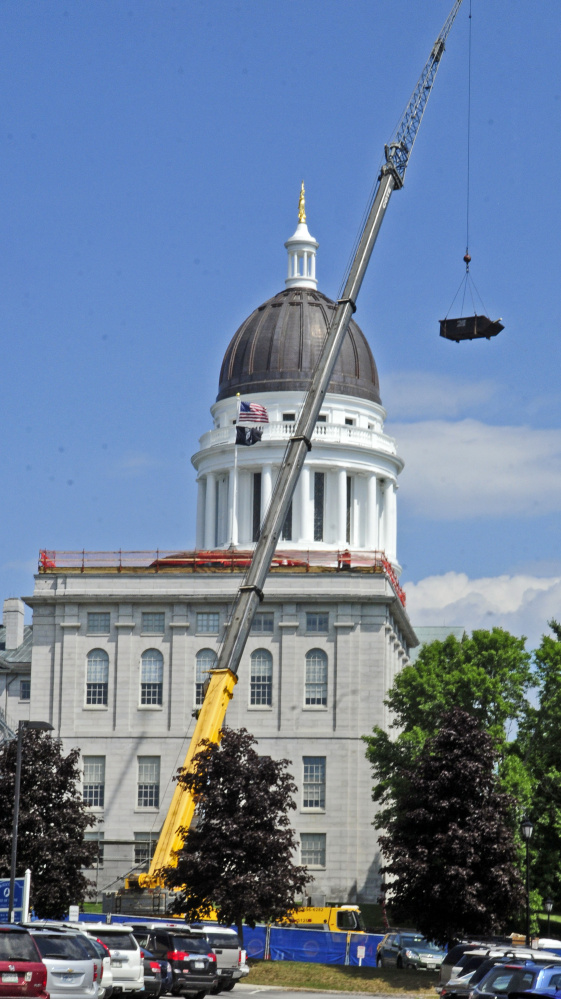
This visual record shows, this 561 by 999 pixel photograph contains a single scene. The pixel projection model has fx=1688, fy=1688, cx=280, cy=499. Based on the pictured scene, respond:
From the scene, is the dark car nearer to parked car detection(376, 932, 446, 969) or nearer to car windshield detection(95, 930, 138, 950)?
car windshield detection(95, 930, 138, 950)

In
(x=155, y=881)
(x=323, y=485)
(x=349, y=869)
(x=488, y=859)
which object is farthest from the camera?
(x=323, y=485)

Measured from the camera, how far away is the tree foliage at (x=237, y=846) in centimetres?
5150

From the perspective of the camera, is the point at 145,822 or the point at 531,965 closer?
the point at 531,965

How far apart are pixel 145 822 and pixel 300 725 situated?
8.68 m

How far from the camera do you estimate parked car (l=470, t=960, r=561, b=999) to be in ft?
95.5

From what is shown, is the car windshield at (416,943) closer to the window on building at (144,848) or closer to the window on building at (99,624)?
the window on building at (144,848)

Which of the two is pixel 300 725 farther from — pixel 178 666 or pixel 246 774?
pixel 246 774

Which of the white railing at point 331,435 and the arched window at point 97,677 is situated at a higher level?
the white railing at point 331,435

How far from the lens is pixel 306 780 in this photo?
8000cm

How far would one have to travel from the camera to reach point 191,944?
40375mm

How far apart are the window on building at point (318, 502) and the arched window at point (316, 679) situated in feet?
59.1

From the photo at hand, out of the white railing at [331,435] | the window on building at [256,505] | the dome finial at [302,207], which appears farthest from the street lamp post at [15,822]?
the dome finial at [302,207]

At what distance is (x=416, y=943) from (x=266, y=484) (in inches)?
1800

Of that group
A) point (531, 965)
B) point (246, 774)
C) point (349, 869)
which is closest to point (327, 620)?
point (349, 869)
